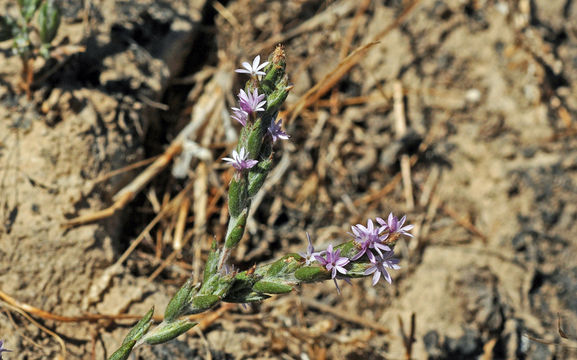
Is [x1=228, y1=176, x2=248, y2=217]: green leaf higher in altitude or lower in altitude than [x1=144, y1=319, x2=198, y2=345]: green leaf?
higher

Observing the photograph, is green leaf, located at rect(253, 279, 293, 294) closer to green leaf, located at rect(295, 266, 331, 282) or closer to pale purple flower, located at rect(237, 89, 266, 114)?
green leaf, located at rect(295, 266, 331, 282)

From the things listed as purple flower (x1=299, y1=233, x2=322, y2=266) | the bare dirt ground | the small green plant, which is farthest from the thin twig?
the small green plant

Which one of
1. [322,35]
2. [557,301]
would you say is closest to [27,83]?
[322,35]

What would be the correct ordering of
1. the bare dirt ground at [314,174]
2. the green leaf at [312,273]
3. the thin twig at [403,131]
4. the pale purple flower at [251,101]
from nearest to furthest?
the green leaf at [312,273] < the pale purple flower at [251,101] < the bare dirt ground at [314,174] < the thin twig at [403,131]

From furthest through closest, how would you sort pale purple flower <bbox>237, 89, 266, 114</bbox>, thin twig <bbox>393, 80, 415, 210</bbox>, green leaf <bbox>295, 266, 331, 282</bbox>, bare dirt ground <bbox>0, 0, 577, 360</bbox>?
thin twig <bbox>393, 80, 415, 210</bbox>
bare dirt ground <bbox>0, 0, 577, 360</bbox>
pale purple flower <bbox>237, 89, 266, 114</bbox>
green leaf <bbox>295, 266, 331, 282</bbox>

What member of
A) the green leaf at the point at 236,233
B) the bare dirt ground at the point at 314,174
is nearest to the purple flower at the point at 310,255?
the green leaf at the point at 236,233

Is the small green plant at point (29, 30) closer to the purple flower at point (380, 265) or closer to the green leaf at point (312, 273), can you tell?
the green leaf at point (312, 273)

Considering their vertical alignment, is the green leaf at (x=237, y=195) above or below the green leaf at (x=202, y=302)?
above

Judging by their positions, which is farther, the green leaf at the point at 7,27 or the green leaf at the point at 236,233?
the green leaf at the point at 7,27

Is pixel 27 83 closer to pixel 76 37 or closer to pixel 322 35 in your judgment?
pixel 76 37
